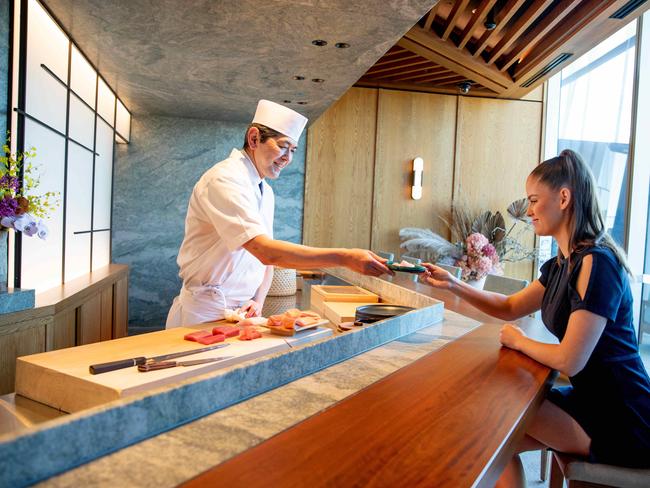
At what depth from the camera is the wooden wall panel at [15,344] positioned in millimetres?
2326

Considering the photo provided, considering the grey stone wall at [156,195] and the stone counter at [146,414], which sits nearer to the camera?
the stone counter at [146,414]

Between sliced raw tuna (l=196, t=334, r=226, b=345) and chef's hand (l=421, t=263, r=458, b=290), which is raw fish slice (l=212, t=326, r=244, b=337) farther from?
chef's hand (l=421, t=263, r=458, b=290)

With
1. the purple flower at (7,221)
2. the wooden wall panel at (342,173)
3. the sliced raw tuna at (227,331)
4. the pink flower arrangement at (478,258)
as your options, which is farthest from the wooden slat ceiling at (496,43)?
the sliced raw tuna at (227,331)

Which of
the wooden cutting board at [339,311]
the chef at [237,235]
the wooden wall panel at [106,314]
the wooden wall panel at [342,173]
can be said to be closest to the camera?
the chef at [237,235]

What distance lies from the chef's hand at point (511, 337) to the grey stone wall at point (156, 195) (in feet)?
17.3

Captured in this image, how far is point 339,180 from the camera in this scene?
22.8ft

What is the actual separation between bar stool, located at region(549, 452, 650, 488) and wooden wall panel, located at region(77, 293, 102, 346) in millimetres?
2938

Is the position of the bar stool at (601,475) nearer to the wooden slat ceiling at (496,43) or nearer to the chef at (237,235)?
the chef at (237,235)

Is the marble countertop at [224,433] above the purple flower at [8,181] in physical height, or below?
below

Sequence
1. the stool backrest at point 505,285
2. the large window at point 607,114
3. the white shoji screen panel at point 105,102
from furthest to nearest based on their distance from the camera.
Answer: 1. the large window at point 607,114
2. the white shoji screen panel at point 105,102
3. the stool backrest at point 505,285

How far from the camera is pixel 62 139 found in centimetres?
366

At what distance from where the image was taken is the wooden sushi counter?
767mm

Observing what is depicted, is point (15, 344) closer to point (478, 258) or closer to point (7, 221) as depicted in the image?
point (7, 221)

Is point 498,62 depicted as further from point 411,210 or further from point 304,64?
point 304,64
